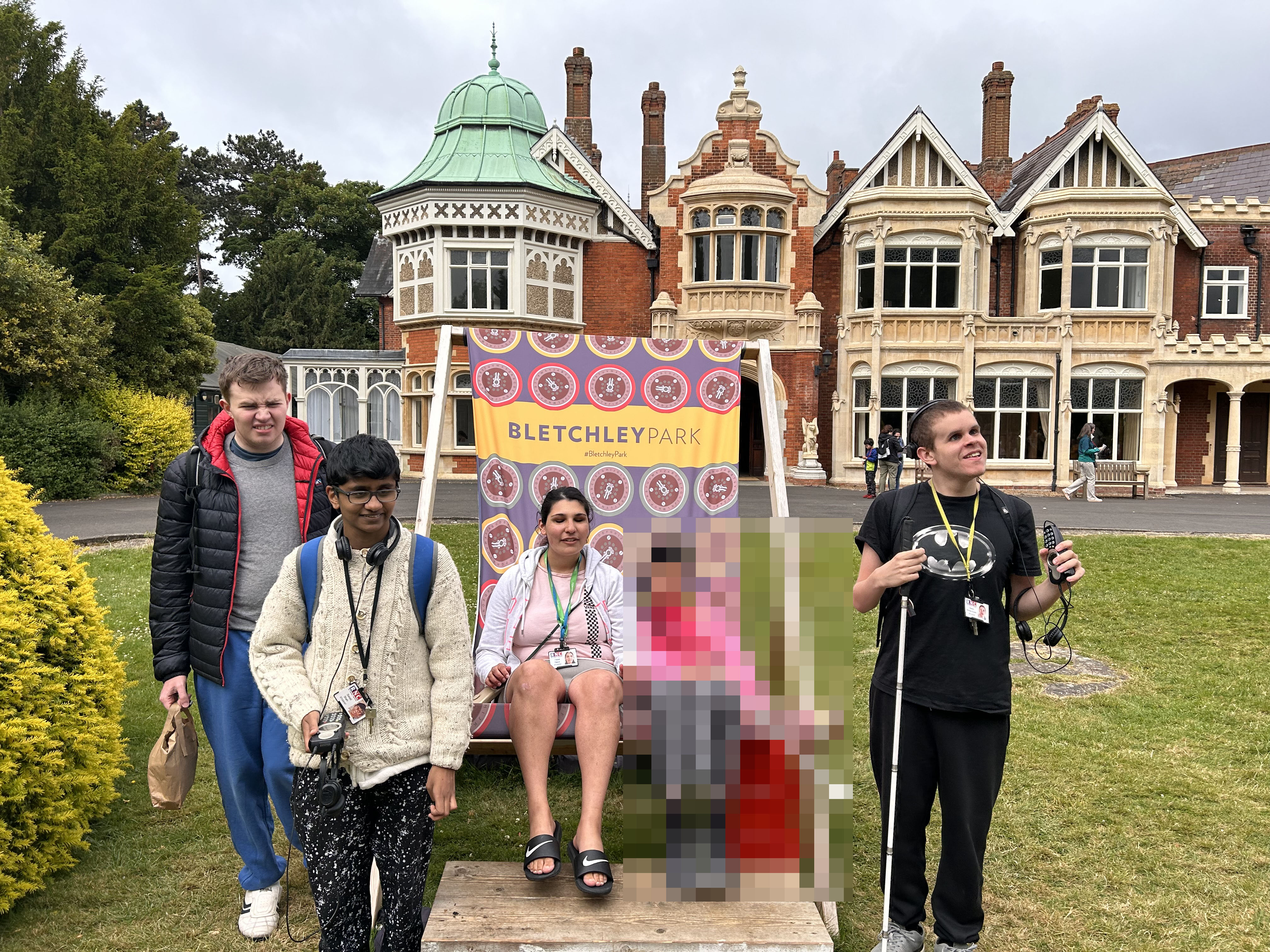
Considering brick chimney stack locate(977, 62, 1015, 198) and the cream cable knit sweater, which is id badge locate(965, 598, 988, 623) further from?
brick chimney stack locate(977, 62, 1015, 198)

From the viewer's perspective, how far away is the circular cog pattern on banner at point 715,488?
5750 mm

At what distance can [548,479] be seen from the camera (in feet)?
18.4

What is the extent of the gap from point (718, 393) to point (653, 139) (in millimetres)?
23824

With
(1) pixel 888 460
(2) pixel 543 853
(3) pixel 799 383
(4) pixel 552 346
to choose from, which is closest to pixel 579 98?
(3) pixel 799 383

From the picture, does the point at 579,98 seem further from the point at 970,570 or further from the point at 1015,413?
the point at 970,570

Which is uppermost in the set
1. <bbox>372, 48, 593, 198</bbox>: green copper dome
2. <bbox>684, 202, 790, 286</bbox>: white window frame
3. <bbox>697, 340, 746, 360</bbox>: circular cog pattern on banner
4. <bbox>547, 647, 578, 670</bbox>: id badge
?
<bbox>372, 48, 593, 198</bbox>: green copper dome

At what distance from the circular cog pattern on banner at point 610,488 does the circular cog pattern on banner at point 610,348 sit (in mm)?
819

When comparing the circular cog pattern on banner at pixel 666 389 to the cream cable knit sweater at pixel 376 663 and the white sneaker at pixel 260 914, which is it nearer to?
the cream cable knit sweater at pixel 376 663

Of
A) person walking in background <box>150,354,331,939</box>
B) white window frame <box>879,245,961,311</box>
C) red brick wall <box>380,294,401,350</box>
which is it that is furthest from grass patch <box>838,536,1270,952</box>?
red brick wall <box>380,294,401,350</box>

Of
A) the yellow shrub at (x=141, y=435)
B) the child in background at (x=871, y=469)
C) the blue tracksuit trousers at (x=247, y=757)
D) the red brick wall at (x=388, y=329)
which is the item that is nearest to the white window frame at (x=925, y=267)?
the child in background at (x=871, y=469)

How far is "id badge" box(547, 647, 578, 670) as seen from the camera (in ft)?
11.2

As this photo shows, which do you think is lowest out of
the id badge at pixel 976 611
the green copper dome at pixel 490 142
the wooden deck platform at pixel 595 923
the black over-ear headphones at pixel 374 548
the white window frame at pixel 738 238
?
the wooden deck platform at pixel 595 923

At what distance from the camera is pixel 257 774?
3.20m

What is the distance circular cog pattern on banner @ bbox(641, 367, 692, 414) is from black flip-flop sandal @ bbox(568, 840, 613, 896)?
11.7 feet
